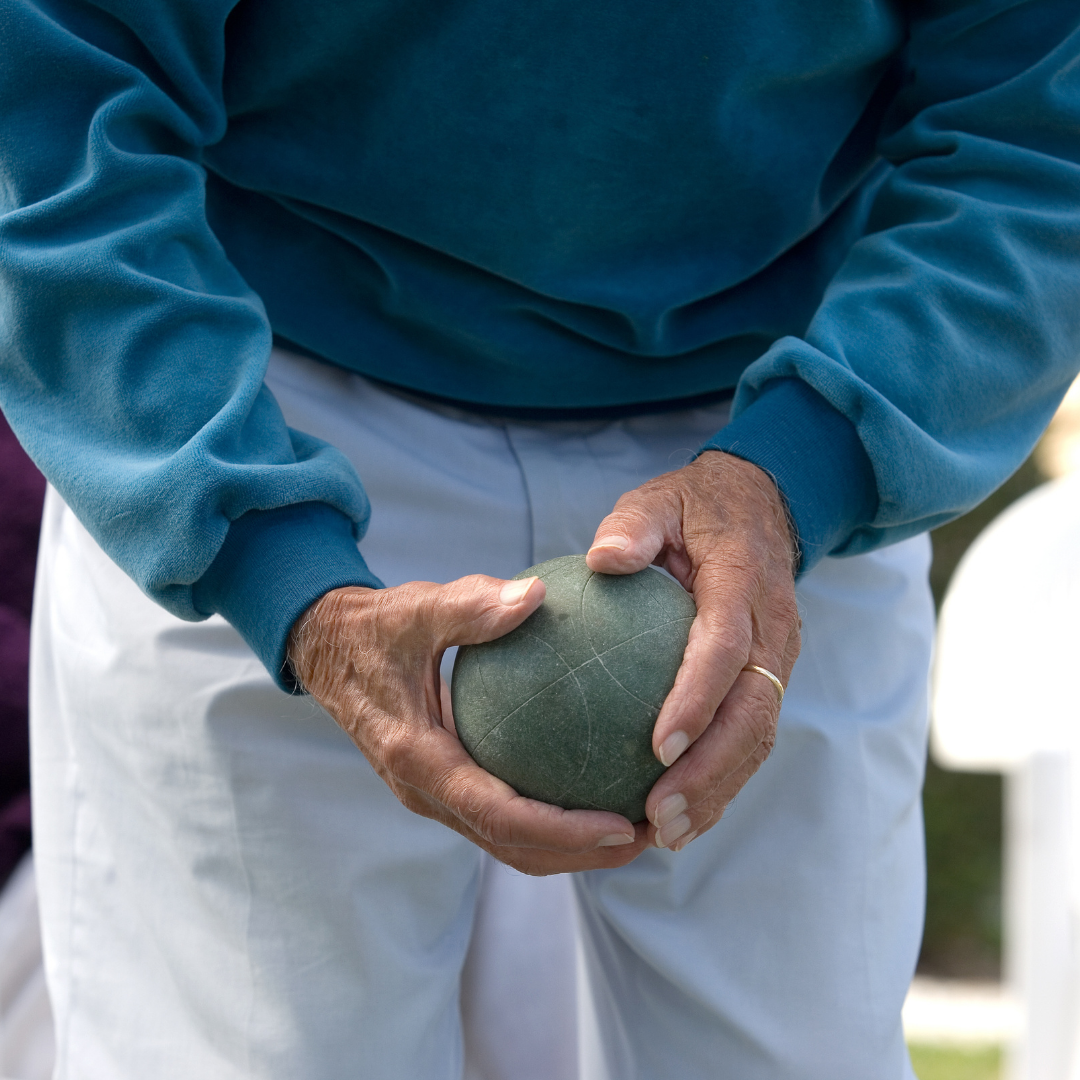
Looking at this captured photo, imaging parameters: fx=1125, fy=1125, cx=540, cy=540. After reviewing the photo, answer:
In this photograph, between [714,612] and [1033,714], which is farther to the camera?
[1033,714]

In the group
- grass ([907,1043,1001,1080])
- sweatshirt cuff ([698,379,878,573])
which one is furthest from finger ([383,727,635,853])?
grass ([907,1043,1001,1080])

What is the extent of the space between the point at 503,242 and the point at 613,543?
572 millimetres

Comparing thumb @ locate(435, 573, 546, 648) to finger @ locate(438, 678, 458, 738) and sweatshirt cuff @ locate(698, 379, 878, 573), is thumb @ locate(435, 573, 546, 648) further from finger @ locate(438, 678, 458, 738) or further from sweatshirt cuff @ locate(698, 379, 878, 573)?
sweatshirt cuff @ locate(698, 379, 878, 573)

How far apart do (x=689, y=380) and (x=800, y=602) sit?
0.41 m

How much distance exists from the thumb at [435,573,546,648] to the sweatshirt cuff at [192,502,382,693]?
0.17 metres

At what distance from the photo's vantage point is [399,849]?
1693 millimetres

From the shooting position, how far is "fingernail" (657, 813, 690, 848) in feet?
4.35

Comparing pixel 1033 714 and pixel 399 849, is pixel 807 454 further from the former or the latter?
pixel 1033 714

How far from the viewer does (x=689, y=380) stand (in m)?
1.86

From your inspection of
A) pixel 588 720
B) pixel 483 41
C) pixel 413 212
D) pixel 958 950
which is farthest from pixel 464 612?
pixel 958 950

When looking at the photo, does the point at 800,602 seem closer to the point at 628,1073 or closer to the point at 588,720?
the point at 588,720

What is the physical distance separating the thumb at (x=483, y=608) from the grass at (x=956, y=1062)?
431 cm

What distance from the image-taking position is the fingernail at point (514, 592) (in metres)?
1.30

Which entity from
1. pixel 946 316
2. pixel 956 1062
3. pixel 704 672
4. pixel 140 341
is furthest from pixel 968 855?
pixel 140 341
